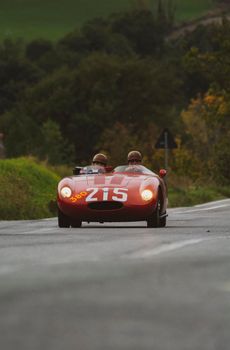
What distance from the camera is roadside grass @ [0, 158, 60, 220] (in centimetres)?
2925

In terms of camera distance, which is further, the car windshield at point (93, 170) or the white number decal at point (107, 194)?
the car windshield at point (93, 170)

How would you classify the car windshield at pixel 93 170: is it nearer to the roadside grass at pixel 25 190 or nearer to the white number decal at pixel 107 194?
the white number decal at pixel 107 194

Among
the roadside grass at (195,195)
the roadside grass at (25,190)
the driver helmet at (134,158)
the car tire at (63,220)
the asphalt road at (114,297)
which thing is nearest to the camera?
the asphalt road at (114,297)

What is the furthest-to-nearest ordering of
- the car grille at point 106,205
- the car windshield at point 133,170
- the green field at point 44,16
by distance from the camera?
the green field at point 44,16
the car windshield at point 133,170
the car grille at point 106,205

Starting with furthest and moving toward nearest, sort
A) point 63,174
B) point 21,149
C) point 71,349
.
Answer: point 21,149
point 63,174
point 71,349

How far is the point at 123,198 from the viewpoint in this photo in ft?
67.5

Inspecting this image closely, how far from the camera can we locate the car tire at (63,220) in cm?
2114

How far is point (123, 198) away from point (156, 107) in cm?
8978

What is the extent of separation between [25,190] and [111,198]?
1211 centimetres

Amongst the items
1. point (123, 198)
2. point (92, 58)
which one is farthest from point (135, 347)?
point (92, 58)

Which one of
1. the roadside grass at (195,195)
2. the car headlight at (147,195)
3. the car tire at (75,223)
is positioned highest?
the car headlight at (147,195)

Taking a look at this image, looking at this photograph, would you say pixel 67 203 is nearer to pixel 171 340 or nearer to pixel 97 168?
pixel 97 168

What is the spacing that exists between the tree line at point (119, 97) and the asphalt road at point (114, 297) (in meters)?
39.5

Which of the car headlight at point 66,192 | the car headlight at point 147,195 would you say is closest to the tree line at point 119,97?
the car headlight at point 66,192
